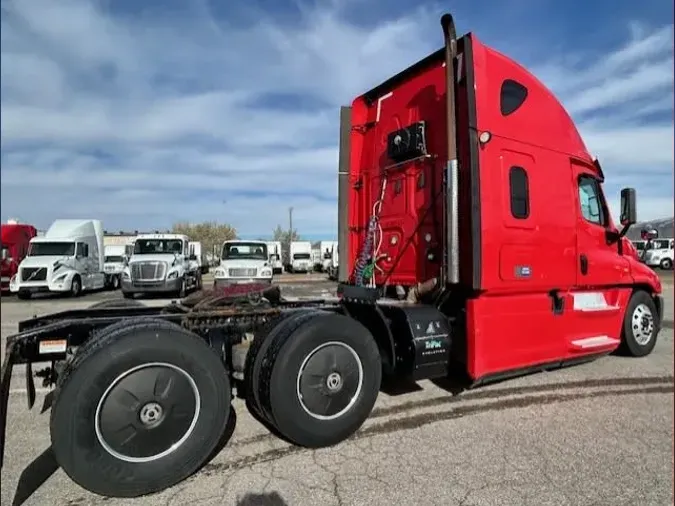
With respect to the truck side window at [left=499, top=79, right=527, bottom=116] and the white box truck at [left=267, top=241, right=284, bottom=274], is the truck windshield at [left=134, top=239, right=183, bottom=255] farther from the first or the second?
the truck side window at [left=499, top=79, right=527, bottom=116]

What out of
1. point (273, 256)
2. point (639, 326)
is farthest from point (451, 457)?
point (273, 256)

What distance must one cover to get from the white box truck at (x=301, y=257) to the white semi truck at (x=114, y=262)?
20962 millimetres

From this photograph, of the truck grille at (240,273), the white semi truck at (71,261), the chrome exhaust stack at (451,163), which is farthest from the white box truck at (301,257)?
the chrome exhaust stack at (451,163)

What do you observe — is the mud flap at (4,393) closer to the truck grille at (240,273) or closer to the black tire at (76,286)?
the black tire at (76,286)

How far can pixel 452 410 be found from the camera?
15.3 ft

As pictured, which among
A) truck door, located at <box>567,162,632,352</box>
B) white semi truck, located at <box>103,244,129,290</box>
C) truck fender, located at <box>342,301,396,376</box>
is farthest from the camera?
white semi truck, located at <box>103,244,129,290</box>

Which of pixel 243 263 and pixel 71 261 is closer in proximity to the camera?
pixel 71 261

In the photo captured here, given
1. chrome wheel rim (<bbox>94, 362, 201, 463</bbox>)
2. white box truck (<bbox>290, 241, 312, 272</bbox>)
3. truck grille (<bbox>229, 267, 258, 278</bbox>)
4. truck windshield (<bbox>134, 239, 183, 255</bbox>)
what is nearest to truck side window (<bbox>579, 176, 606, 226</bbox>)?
chrome wheel rim (<bbox>94, 362, 201, 463</bbox>)

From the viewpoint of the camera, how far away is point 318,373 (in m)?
3.82

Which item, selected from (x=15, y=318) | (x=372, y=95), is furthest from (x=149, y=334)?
(x=15, y=318)

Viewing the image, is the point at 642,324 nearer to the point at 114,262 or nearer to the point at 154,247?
the point at 154,247

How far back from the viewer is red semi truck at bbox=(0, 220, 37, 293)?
20.0 ft

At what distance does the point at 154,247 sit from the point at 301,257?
24.7 meters

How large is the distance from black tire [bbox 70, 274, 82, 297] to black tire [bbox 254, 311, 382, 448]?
38.4 ft
